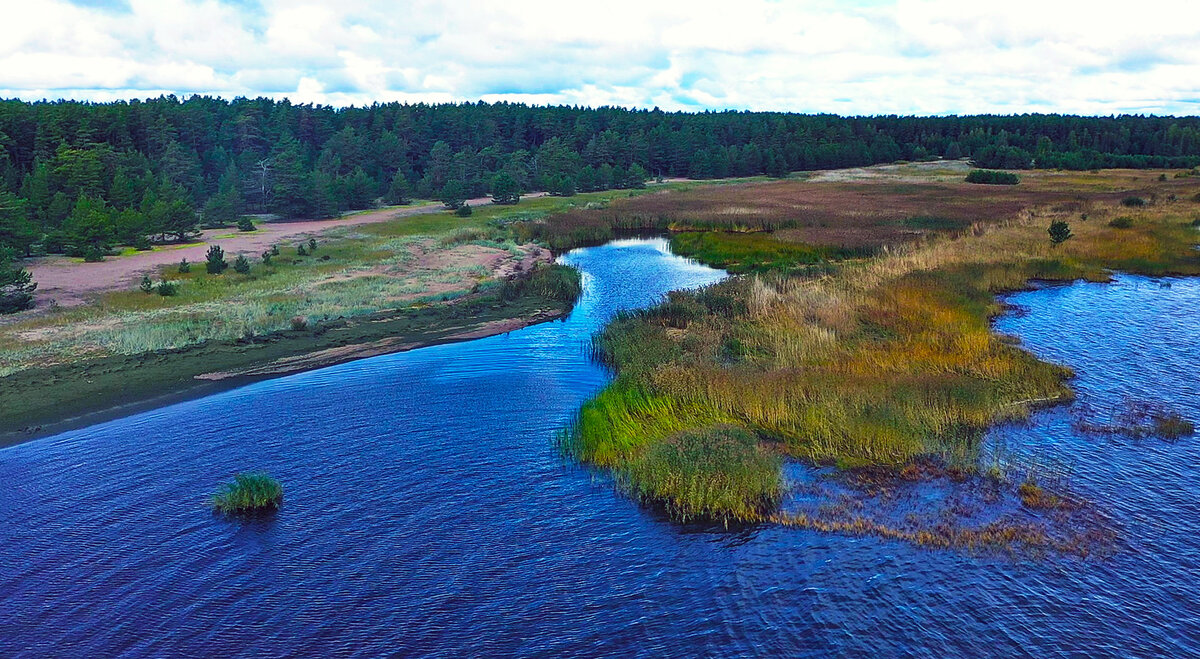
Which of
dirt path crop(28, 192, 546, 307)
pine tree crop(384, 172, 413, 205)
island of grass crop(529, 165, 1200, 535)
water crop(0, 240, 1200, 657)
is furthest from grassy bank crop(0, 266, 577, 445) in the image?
pine tree crop(384, 172, 413, 205)

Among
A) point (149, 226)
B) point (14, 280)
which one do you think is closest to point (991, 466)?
point (14, 280)

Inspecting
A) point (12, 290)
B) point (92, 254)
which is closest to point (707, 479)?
point (12, 290)

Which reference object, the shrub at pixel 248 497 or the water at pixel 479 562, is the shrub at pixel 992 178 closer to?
the water at pixel 479 562

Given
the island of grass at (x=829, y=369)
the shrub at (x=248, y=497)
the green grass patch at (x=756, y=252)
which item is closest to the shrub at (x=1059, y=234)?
the island of grass at (x=829, y=369)

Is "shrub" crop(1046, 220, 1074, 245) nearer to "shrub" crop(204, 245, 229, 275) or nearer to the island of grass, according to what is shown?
the island of grass

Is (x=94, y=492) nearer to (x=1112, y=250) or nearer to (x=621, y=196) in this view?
(x=1112, y=250)

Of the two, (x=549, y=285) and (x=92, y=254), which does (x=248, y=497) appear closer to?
(x=549, y=285)
